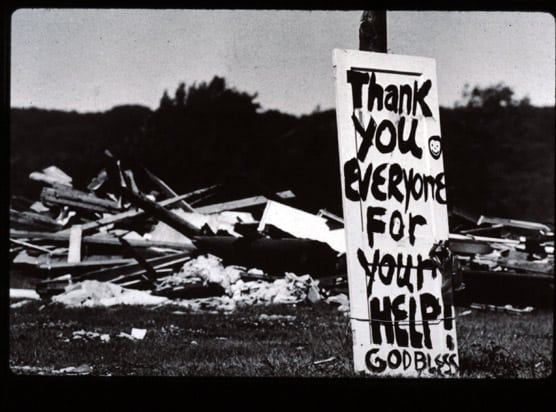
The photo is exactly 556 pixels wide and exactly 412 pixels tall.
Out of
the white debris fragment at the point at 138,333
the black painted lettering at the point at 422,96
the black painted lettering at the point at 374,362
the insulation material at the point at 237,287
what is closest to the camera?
the black painted lettering at the point at 374,362

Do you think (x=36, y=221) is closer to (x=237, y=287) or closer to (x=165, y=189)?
(x=165, y=189)

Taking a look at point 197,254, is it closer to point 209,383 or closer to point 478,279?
point 478,279

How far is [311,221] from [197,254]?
163 centimetres

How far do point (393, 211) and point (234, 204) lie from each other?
520 cm

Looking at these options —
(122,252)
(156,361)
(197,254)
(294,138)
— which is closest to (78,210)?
(122,252)

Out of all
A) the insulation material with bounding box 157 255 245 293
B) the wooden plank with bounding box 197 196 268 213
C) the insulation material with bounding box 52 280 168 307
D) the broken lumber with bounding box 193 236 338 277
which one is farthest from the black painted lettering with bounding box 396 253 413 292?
the wooden plank with bounding box 197 196 268 213

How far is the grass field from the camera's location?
237 inches

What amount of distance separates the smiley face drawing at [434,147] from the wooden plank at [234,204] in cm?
490

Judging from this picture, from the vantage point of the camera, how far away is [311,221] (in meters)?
9.59

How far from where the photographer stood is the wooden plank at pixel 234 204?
1030 centimetres

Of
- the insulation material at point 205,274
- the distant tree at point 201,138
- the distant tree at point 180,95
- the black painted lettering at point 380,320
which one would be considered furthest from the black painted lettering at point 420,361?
the distant tree at point 180,95

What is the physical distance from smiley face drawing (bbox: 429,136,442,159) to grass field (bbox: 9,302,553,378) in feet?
5.39

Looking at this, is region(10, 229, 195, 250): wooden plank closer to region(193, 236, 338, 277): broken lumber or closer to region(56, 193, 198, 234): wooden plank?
region(56, 193, 198, 234): wooden plank

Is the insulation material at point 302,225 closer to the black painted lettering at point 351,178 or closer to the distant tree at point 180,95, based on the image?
the distant tree at point 180,95
